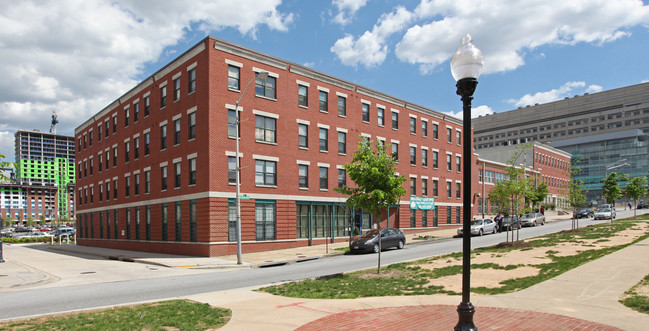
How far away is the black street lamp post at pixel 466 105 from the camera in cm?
592

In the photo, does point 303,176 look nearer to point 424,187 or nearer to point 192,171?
point 192,171

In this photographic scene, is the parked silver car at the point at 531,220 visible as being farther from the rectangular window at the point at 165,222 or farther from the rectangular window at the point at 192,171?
the rectangular window at the point at 165,222

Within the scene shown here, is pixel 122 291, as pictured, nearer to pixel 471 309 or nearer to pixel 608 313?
pixel 471 309

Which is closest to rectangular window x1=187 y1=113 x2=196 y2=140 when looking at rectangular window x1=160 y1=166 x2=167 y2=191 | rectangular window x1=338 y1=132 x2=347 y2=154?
rectangular window x1=160 y1=166 x2=167 y2=191

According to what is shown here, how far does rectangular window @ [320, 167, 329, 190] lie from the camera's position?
34688mm

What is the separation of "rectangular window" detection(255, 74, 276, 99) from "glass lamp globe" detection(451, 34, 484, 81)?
24.9 m

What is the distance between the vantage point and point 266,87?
3094 cm

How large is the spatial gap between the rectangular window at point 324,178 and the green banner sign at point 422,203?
1127cm

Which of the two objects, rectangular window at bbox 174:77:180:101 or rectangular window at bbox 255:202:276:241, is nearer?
rectangular window at bbox 255:202:276:241

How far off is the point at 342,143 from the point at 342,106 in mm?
3173

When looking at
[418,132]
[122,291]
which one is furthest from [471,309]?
[418,132]

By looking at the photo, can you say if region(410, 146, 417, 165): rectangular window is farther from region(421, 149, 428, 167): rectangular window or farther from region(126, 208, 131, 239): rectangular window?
region(126, 208, 131, 239): rectangular window

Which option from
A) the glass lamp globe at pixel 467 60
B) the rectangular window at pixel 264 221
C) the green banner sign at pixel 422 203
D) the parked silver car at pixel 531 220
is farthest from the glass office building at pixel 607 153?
the glass lamp globe at pixel 467 60

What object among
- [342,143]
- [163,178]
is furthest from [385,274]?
[163,178]
